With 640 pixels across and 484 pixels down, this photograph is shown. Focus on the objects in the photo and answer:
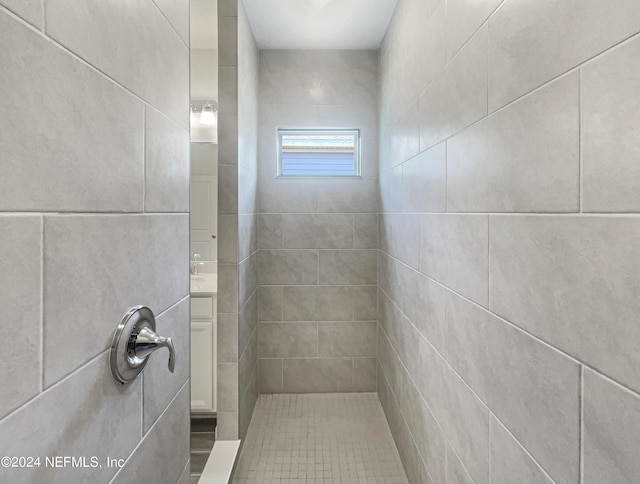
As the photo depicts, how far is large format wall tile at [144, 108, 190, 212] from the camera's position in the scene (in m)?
0.89

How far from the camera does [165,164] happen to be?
3.24 feet

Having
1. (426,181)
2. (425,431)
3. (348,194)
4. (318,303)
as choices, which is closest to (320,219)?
(348,194)

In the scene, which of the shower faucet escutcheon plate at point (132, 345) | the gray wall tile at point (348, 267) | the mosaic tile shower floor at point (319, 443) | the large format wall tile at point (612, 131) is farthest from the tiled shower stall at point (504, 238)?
the shower faucet escutcheon plate at point (132, 345)

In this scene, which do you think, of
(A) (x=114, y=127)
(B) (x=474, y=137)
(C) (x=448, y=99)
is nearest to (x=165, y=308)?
(A) (x=114, y=127)

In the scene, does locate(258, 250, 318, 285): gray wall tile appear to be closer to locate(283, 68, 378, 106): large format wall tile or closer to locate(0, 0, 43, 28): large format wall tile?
locate(283, 68, 378, 106): large format wall tile

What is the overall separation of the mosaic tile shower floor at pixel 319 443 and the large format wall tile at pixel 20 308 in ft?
6.39

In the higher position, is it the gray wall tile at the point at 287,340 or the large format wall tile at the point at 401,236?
the large format wall tile at the point at 401,236

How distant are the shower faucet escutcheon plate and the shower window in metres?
2.47

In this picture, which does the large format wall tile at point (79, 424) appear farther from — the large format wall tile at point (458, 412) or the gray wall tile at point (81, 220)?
the large format wall tile at point (458, 412)

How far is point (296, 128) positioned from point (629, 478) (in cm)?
293

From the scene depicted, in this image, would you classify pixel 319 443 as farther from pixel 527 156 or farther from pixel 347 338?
pixel 527 156

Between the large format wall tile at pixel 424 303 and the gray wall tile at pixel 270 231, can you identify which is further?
the gray wall tile at pixel 270 231

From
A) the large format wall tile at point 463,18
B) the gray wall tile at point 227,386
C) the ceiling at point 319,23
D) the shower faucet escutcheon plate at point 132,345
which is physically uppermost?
the ceiling at point 319,23

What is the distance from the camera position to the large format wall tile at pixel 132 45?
591 mm
